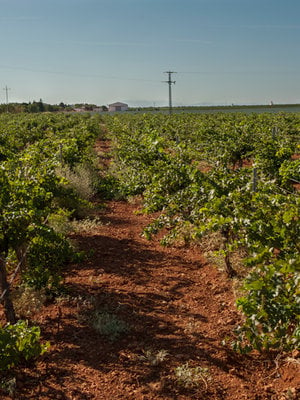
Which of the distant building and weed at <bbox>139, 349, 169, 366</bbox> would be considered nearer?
weed at <bbox>139, 349, 169, 366</bbox>

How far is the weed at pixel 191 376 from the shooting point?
13.7 ft

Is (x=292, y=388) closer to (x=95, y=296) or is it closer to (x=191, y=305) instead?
(x=191, y=305)

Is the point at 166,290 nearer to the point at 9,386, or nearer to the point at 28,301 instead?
the point at 28,301

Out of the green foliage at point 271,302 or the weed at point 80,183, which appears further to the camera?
the weed at point 80,183

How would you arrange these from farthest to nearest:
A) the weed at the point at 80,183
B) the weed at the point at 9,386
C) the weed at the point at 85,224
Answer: the weed at the point at 80,183 < the weed at the point at 85,224 < the weed at the point at 9,386

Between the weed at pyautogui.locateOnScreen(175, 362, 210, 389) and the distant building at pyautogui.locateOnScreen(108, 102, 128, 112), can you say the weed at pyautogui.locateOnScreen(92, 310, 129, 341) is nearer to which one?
the weed at pyautogui.locateOnScreen(175, 362, 210, 389)

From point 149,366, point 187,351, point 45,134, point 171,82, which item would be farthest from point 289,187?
point 171,82

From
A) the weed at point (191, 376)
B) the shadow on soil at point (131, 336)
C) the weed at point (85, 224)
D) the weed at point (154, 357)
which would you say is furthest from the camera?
the weed at point (85, 224)

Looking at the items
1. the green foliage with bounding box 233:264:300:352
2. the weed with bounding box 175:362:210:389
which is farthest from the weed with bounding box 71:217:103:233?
the green foliage with bounding box 233:264:300:352

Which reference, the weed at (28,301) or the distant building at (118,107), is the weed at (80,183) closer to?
the weed at (28,301)

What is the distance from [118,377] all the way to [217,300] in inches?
85.5

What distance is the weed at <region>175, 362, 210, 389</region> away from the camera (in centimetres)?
418

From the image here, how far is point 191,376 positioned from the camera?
4273mm

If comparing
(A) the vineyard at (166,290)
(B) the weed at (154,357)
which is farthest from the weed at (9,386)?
(B) the weed at (154,357)
